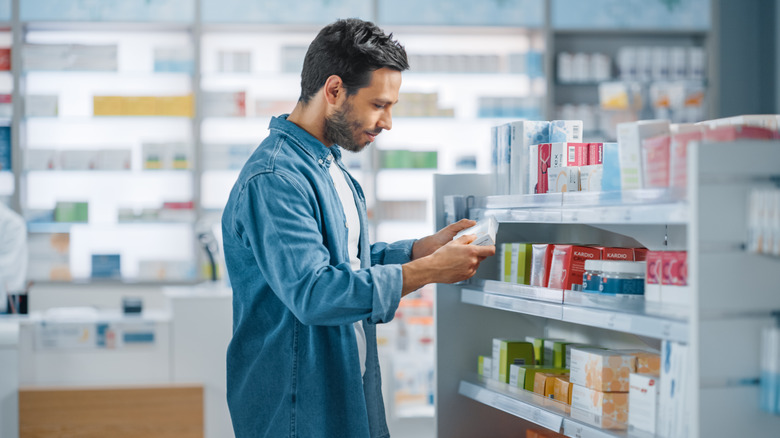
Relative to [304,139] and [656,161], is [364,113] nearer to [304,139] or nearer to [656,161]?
[304,139]

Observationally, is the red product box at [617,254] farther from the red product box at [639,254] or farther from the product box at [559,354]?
the product box at [559,354]

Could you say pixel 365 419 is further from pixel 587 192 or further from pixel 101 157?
pixel 101 157

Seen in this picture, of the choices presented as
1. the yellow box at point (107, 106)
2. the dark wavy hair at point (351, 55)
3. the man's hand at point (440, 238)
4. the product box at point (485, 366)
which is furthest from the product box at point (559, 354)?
the yellow box at point (107, 106)

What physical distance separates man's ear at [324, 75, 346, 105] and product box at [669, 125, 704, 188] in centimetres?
86

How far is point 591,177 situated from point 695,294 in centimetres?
65

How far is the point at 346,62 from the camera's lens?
2.17 metres

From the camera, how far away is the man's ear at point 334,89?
7.17 ft

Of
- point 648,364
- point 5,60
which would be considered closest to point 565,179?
point 648,364

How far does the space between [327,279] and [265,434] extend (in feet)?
1.69

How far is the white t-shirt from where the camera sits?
2.31m

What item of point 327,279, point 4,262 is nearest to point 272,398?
point 327,279

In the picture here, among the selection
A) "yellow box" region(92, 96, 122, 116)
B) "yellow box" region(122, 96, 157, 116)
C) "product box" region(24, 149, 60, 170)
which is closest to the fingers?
"yellow box" region(122, 96, 157, 116)

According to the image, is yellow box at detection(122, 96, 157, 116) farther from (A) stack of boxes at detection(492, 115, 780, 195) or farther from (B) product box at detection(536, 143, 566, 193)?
(B) product box at detection(536, 143, 566, 193)

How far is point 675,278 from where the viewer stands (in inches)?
76.7
